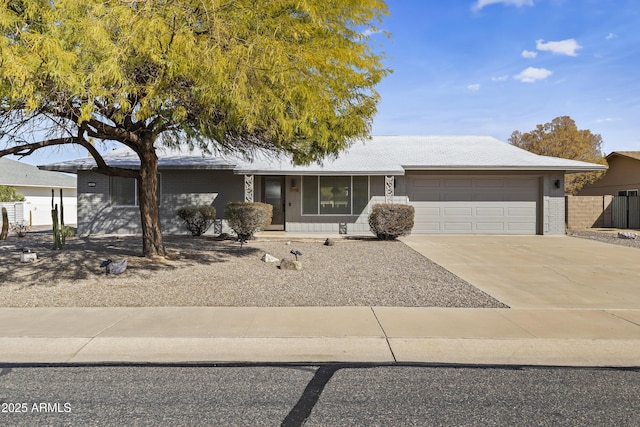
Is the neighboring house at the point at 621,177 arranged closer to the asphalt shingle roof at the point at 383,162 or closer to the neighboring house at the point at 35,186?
the asphalt shingle roof at the point at 383,162

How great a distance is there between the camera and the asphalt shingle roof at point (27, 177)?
29.2m

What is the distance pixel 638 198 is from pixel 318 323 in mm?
22776

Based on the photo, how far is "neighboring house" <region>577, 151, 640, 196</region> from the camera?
2533 cm

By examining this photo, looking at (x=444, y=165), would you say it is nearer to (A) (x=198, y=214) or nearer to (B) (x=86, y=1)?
(A) (x=198, y=214)

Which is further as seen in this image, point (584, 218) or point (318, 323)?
point (584, 218)

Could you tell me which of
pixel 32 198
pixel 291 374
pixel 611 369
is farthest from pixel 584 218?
pixel 32 198

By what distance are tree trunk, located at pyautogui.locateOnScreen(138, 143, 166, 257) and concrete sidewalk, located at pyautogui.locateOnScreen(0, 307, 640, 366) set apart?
13.5 ft

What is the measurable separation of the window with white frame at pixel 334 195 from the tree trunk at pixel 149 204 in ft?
26.2

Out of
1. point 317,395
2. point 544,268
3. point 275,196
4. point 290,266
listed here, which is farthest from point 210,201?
point 317,395

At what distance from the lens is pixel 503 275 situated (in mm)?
9367

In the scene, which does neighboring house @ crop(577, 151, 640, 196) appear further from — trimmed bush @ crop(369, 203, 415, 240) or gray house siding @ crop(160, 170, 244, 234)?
gray house siding @ crop(160, 170, 244, 234)

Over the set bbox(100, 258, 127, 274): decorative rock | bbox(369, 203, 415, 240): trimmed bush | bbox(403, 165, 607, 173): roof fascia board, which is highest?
bbox(403, 165, 607, 173): roof fascia board

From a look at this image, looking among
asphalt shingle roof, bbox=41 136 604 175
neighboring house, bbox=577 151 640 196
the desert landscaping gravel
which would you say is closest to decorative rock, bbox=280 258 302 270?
the desert landscaping gravel

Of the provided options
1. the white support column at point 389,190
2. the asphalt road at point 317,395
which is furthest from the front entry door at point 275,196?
the asphalt road at point 317,395
